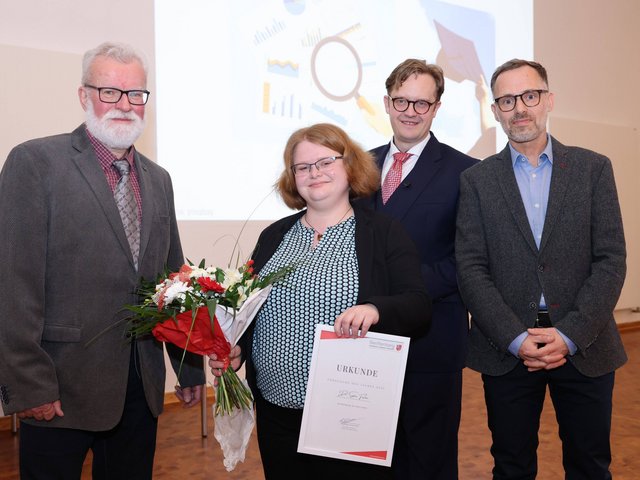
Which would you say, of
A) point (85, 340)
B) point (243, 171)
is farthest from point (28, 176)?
point (243, 171)

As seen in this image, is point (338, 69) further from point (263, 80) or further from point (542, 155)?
point (542, 155)

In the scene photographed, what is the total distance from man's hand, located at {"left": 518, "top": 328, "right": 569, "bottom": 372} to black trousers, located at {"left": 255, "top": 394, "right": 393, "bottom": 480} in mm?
602

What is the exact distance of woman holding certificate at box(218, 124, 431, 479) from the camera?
6.05 feet

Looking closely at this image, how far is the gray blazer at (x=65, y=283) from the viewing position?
1778mm

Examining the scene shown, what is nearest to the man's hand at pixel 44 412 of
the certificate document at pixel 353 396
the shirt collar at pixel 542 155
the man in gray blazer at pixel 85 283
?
the man in gray blazer at pixel 85 283

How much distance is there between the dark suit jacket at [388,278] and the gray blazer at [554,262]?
0.41 metres

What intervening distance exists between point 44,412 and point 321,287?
0.85 meters

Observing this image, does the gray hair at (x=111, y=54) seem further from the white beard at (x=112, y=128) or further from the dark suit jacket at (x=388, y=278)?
the dark suit jacket at (x=388, y=278)

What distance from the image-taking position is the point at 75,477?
1912 millimetres

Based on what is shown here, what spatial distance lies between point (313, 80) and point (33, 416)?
355 centimetres

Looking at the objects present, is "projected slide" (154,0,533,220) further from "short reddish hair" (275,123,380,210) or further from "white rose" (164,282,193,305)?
"white rose" (164,282,193,305)

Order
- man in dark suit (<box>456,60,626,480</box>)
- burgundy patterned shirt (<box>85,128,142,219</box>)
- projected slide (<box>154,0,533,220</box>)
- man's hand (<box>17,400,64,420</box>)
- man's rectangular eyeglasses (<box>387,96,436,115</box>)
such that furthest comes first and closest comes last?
projected slide (<box>154,0,533,220</box>), man's rectangular eyeglasses (<box>387,96,436,115</box>), man in dark suit (<box>456,60,626,480</box>), burgundy patterned shirt (<box>85,128,142,219</box>), man's hand (<box>17,400,64,420</box>)

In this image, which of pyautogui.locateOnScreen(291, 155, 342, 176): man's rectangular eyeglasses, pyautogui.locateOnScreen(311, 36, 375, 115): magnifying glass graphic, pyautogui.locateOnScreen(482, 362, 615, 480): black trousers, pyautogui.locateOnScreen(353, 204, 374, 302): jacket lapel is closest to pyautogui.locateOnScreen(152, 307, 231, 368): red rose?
pyautogui.locateOnScreen(353, 204, 374, 302): jacket lapel
